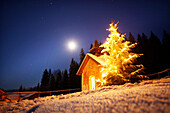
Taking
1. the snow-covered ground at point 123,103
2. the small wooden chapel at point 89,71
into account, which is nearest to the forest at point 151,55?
the small wooden chapel at point 89,71

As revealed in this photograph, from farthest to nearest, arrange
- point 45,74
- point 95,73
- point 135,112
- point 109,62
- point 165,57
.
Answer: point 45,74 → point 165,57 → point 95,73 → point 109,62 → point 135,112

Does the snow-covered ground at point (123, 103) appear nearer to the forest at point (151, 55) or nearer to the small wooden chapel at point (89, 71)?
the small wooden chapel at point (89, 71)

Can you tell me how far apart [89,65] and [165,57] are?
2426cm

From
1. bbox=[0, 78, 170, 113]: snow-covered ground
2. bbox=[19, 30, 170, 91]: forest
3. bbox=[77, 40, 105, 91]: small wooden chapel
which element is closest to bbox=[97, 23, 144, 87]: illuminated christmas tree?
bbox=[77, 40, 105, 91]: small wooden chapel

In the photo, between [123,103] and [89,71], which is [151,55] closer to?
[89,71]

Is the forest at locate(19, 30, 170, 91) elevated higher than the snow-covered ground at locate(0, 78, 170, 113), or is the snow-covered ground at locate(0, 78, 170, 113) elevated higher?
the forest at locate(19, 30, 170, 91)

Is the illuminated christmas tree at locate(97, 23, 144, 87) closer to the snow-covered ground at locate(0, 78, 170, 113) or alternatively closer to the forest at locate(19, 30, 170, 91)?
Result: the snow-covered ground at locate(0, 78, 170, 113)

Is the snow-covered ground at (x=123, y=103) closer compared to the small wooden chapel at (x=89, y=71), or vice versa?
the snow-covered ground at (x=123, y=103)

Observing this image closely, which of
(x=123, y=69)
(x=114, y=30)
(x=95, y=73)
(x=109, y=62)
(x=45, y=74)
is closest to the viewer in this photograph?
(x=123, y=69)

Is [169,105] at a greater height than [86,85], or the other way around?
[169,105]

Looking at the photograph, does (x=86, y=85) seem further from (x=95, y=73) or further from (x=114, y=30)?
(x=114, y=30)

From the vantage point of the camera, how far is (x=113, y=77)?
8.29 metres

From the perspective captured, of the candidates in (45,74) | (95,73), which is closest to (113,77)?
(95,73)


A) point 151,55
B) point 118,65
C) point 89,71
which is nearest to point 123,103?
point 118,65
